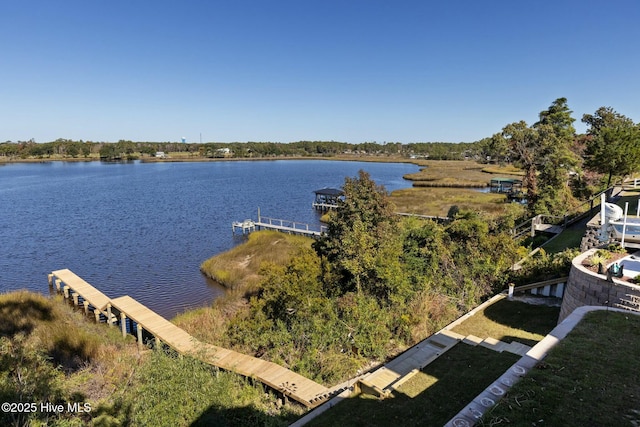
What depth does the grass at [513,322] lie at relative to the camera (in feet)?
37.3

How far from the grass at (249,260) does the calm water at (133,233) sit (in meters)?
0.91

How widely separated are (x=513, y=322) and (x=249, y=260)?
17179 mm

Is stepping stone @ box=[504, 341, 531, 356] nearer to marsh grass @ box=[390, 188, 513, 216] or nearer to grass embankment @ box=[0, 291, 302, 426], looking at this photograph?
grass embankment @ box=[0, 291, 302, 426]

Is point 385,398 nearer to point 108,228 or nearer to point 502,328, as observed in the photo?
point 502,328

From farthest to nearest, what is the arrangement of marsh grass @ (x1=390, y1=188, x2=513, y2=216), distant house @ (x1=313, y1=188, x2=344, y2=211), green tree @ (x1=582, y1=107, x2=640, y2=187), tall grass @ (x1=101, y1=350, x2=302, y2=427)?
distant house @ (x1=313, y1=188, x2=344, y2=211) → marsh grass @ (x1=390, y1=188, x2=513, y2=216) → green tree @ (x1=582, y1=107, x2=640, y2=187) → tall grass @ (x1=101, y1=350, x2=302, y2=427)

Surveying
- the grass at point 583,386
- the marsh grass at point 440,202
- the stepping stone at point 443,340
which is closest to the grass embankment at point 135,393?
the stepping stone at point 443,340

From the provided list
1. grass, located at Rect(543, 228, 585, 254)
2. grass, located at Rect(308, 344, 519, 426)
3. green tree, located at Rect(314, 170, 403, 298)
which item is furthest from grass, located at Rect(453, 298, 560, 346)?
grass, located at Rect(543, 228, 585, 254)

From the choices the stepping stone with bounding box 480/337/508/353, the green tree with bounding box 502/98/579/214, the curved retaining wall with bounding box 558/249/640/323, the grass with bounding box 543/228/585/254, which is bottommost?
the stepping stone with bounding box 480/337/508/353

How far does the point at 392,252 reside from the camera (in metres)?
15.1

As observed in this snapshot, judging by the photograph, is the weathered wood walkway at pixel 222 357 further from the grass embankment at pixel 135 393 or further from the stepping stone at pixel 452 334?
the stepping stone at pixel 452 334

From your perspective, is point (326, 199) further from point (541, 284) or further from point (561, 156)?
point (541, 284)

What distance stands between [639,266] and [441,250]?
7.11 meters

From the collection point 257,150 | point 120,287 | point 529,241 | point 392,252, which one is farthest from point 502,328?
point 257,150

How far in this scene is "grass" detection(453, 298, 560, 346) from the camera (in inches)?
448
